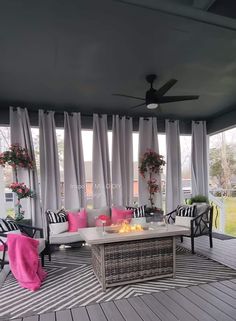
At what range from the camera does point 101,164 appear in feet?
18.7

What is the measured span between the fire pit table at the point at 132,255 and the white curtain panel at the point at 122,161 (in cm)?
244

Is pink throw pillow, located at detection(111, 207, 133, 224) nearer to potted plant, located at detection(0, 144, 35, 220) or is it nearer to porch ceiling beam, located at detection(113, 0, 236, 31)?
potted plant, located at detection(0, 144, 35, 220)

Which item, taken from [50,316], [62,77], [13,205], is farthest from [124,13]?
[13,205]

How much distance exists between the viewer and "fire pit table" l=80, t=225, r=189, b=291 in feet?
9.91

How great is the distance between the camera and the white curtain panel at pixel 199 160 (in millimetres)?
6547

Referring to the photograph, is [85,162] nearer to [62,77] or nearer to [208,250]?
[62,77]

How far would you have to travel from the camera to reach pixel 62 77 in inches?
148

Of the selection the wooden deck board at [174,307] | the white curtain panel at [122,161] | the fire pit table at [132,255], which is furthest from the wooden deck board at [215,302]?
the white curtain panel at [122,161]

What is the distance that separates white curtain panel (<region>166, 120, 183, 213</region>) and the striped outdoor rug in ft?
7.68

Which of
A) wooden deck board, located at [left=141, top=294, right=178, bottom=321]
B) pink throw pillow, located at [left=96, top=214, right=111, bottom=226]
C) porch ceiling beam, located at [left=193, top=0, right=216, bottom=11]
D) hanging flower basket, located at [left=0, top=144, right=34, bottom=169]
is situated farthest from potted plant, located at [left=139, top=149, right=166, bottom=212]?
porch ceiling beam, located at [left=193, top=0, right=216, bottom=11]

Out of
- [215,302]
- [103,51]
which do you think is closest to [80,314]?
[215,302]

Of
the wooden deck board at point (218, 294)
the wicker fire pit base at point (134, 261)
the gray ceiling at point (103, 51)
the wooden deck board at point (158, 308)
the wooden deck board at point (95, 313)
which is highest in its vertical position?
the gray ceiling at point (103, 51)

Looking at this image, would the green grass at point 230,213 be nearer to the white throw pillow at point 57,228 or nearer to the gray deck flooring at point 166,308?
the gray deck flooring at point 166,308

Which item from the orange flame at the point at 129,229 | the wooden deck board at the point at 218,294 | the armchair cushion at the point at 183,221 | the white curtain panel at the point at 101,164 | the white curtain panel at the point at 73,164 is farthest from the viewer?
the white curtain panel at the point at 101,164
